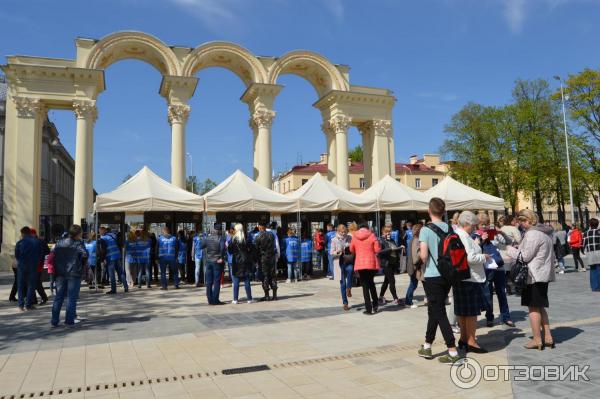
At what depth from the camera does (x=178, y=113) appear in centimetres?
2391

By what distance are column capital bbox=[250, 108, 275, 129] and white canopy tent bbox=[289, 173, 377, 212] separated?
9.22 meters

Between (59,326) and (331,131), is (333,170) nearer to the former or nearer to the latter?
(331,131)

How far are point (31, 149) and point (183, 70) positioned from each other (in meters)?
8.86

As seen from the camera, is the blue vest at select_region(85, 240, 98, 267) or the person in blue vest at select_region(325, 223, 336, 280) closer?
the blue vest at select_region(85, 240, 98, 267)

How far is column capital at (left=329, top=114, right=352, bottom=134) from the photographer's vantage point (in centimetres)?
2758

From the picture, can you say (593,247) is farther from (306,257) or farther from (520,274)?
(306,257)

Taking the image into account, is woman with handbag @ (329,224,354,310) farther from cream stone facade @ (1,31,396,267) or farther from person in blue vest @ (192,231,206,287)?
cream stone facade @ (1,31,396,267)

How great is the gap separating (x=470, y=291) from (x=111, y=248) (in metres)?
10.5

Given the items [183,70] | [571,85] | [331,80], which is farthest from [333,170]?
[571,85]

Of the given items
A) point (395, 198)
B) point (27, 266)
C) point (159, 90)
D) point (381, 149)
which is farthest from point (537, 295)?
point (381, 149)

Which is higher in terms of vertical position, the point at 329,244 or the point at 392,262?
the point at 329,244

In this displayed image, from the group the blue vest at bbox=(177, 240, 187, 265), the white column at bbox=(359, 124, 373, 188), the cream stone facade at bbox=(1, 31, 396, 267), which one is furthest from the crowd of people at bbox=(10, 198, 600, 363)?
the white column at bbox=(359, 124, 373, 188)

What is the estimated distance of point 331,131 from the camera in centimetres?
2880

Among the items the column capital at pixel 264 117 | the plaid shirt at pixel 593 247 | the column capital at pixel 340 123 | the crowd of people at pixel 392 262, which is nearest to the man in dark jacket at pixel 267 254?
the crowd of people at pixel 392 262
